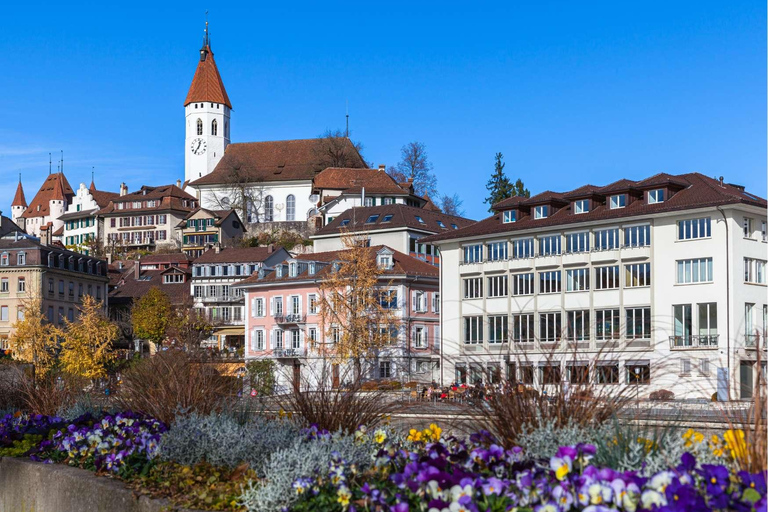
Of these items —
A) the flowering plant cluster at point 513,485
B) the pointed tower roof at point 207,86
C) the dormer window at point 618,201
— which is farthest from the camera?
the pointed tower roof at point 207,86

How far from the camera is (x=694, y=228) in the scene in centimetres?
5084

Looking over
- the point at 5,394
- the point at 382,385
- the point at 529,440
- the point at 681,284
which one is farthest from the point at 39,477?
the point at 681,284

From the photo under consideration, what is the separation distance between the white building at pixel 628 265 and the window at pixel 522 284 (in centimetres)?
6

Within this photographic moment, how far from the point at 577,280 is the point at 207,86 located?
346 ft

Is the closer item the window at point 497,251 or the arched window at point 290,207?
the window at point 497,251

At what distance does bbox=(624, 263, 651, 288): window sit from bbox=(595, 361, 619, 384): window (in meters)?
44.2

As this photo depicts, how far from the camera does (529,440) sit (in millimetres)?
7891

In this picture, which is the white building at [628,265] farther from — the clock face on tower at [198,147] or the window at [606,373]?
the clock face on tower at [198,147]

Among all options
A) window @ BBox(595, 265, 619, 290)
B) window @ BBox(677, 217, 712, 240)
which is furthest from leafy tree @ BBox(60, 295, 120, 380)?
window @ BBox(677, 217, 712, 240)

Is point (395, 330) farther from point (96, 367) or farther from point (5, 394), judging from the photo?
point (5, 394)

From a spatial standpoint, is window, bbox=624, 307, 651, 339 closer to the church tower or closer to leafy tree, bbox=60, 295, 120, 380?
leafy tree, bbox=60, 295, 120, 380

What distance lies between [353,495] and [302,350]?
198 feet

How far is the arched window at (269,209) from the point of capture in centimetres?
12269

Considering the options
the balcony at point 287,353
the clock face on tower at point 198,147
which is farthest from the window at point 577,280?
the clock face on tower at point 198,147
